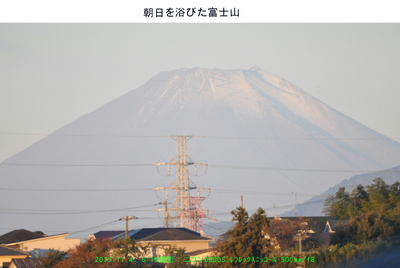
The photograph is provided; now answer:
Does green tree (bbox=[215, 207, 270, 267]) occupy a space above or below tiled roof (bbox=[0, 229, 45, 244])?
below

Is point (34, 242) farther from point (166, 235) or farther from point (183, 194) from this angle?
point (183, 194)

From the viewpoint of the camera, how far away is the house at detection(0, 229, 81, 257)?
8506cm

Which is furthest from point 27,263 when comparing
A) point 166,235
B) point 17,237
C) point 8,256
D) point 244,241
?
point 17,237

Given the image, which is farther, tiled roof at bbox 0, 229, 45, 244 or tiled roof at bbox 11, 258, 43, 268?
tiled roof at bbox 0, 229, 45, 244

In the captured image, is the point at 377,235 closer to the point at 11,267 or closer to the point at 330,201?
the point at 11,267

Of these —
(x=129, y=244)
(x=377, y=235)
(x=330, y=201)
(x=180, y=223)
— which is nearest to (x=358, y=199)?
(x=330, y=201)

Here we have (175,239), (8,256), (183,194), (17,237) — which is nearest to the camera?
(8,256)

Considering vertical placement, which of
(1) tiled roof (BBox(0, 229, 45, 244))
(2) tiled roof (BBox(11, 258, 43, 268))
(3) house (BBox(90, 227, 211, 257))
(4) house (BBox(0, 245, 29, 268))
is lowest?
Result: (2) tiled roof (BBox(11, 258, 43, 268))

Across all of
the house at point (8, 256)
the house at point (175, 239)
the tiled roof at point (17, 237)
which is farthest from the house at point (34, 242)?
the house at point (175, 239)

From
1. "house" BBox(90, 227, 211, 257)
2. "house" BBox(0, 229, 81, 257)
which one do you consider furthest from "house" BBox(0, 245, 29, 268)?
"house" BBox(90, 227, 211, 257)

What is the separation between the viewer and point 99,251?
61.7 m

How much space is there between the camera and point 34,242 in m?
87.1

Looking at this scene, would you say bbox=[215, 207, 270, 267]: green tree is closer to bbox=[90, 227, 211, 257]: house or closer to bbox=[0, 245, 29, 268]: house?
bbox=[90, 227, 211, 257]: house

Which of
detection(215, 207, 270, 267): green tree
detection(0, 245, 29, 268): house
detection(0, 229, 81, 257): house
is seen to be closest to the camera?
detection(215, 207, 270, 267): green tree
